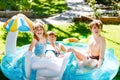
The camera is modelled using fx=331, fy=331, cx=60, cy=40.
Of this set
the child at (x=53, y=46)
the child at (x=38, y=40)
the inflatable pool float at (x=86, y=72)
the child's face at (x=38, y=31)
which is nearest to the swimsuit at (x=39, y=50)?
the child at (x=38, y=40)

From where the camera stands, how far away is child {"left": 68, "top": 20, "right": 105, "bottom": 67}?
589cm

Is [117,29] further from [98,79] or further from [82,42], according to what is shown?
[98,79]

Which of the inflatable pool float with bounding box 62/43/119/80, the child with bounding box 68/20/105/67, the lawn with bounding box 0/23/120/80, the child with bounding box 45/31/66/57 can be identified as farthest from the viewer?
the lawn with bounding box 0/23/120/80

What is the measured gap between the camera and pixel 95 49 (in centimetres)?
613

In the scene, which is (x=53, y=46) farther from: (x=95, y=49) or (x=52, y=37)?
(x=95, y=49)

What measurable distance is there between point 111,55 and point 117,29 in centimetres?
400

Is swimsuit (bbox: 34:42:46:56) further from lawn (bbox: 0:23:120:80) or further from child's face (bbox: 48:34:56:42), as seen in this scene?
lawn (bbox: 0:23:120:80)

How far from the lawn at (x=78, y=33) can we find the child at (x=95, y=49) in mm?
1879

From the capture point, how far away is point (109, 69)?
19.4 ft

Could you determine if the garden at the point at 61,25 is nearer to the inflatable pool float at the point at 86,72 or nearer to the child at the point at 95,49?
the inflatable pool float at the point at 86,72

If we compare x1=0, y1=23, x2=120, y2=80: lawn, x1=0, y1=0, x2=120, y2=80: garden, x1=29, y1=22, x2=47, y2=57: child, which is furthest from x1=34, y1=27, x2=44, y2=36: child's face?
x1=0, y1=23, x2=120, y2=80: lawn

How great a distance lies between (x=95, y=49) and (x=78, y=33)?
11.7ft

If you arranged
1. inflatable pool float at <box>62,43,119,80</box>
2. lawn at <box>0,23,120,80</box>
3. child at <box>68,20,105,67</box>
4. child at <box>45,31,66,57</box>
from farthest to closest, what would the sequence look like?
lawn at <box>0,23,120,80</box> < child at <box>45,31,66,57</box> < child at <box>68,20,105,67</box> < inflatable pool float at <box>62,43,119,80</box>

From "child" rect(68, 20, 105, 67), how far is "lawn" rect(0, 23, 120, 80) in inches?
74.0
